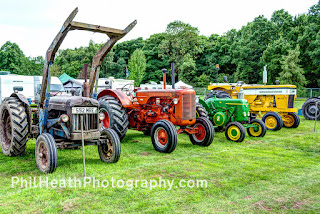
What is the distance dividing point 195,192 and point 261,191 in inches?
36.3

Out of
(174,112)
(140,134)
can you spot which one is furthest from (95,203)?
(140,134)

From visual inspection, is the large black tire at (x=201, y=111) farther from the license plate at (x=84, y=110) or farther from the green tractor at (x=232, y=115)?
the license plate at (x=84, y=110)

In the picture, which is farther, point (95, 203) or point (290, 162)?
point (290, 162)

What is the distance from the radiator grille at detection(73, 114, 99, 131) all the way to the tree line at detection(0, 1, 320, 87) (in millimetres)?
28016

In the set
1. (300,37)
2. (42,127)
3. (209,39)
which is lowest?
(42,127)

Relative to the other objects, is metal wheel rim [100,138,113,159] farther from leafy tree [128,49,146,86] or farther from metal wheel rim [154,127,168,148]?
leafy tree [128,49,146,86]

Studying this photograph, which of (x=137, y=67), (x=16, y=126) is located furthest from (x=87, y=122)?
(x=137, y=67)

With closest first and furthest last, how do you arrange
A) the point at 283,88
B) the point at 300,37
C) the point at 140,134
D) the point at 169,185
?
the point at 169,185
the point at 140,134
the point at 283,88
the point at 300,37

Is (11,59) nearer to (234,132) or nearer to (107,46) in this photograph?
(107,46)

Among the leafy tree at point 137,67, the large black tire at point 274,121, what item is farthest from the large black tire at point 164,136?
the leafy tree at point 137,67

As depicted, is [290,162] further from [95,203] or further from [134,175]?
[95,203]

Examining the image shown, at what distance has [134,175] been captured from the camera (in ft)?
14.4

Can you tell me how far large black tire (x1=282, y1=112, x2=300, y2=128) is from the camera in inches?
384

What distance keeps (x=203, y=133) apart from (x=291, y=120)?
16.3 ft
